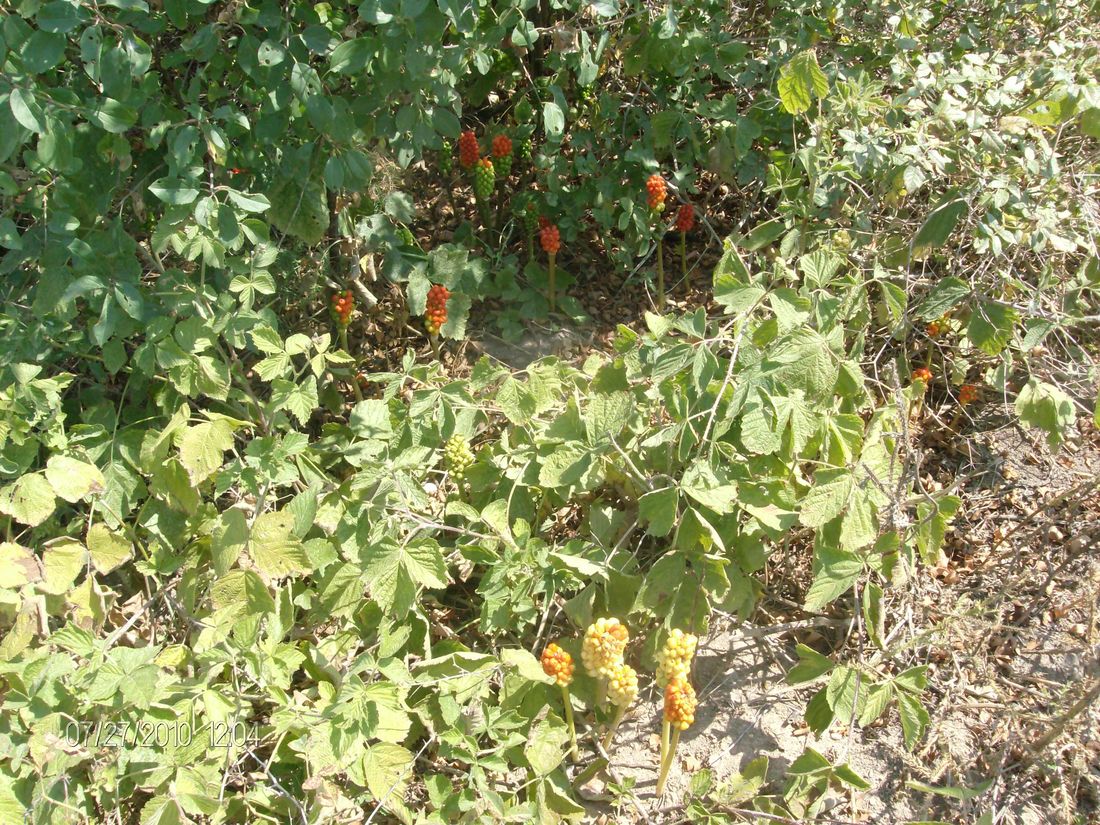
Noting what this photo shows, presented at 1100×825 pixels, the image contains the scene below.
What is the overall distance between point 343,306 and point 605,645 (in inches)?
54.0

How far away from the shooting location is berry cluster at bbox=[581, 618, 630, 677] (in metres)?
2.02

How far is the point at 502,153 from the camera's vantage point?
310cm

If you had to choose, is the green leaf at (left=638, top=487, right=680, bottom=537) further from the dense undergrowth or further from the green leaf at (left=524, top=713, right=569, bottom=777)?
the green leaf at (left=524, top=713, right=569, bottom=777)

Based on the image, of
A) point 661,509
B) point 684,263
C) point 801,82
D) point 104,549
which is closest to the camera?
point 661,509

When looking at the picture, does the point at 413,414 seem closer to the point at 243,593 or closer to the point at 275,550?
the point at 275,550

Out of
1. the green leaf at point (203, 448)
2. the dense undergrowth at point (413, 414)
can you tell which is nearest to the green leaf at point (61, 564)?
the dense undergrowth at point (413, 414)

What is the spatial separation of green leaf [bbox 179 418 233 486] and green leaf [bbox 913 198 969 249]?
73.9 inches

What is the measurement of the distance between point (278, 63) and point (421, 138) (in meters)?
0.40

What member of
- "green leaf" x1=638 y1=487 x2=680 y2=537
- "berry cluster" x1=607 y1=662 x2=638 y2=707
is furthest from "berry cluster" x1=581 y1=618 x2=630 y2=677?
"green leaf" x1=638 y1=487 x2=680 y2=537

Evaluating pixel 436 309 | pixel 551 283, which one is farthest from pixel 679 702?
pixel 551 283

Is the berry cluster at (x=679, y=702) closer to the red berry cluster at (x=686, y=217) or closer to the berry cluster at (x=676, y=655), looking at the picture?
the berry cluster at (x=676, y=655)

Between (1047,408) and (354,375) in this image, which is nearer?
(1047,408)

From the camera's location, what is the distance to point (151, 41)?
8.03ft
